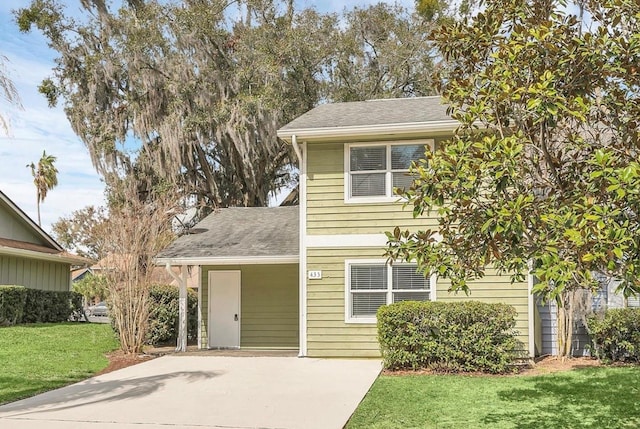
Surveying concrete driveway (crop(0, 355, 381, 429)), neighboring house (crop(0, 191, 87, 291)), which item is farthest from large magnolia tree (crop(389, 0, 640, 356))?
neighboring house (crop(0, 191, 87, 291))

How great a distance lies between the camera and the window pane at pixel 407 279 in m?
12.8

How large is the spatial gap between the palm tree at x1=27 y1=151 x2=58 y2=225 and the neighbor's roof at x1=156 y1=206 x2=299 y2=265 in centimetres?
3399

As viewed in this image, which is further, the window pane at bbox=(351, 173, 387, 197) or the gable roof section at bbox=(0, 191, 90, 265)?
the gable roof section at bbox=(0, 191, 90, 265)

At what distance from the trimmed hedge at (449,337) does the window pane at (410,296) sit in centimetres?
145

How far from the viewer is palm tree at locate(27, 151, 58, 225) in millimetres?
46375

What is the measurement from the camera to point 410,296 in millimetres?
12844

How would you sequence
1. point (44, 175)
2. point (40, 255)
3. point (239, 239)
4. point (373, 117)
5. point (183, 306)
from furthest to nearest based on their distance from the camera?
point (44, 175) → point (40, 255) → point (239, 239) → point (183, 306) → point (373, 117)

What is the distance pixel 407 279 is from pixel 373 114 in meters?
3.95

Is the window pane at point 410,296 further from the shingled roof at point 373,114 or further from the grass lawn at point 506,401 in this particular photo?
the shingled roof at point 373,114

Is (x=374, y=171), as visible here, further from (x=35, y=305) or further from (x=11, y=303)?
(x=35, y=305)

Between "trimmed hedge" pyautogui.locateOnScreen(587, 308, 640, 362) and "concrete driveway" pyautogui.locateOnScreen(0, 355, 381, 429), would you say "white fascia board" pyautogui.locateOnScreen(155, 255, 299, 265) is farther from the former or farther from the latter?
"trimmed hedge" pyautogui.locateOnScreen(587, 308, 640, 362)

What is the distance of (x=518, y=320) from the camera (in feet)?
41.0

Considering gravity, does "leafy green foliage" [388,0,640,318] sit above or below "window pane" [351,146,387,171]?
below

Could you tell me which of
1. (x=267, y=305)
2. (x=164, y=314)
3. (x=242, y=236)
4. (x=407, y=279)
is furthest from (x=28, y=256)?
(x=407, y=279)
